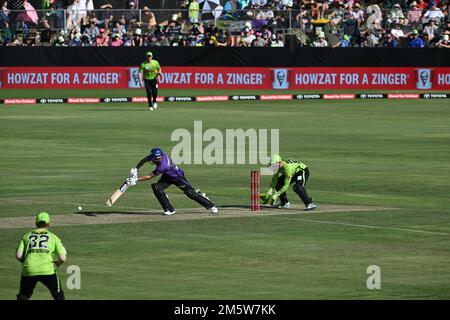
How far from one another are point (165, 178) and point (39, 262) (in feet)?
36.0

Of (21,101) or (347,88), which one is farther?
(347,88)

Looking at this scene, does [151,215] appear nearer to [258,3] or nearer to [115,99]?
[115,99]

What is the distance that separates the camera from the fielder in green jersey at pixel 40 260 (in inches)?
623

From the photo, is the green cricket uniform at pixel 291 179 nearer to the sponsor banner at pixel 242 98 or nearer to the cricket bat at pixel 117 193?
the cricket bat at pixel 117 193

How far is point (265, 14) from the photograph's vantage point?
66312 millimetres

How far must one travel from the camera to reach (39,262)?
15836 millimetres

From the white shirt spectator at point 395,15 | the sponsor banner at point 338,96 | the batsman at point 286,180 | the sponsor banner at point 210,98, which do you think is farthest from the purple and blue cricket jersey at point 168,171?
the white shirt spectator at point 395,15

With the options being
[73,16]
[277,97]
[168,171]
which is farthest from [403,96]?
[168,171]

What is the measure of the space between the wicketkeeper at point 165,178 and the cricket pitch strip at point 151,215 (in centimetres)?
27

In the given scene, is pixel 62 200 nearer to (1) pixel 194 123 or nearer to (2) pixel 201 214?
(2) pixel 201 214

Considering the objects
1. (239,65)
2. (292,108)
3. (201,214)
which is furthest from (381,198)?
(239,65)

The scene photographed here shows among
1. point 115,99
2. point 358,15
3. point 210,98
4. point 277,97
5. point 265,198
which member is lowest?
point 265,198
